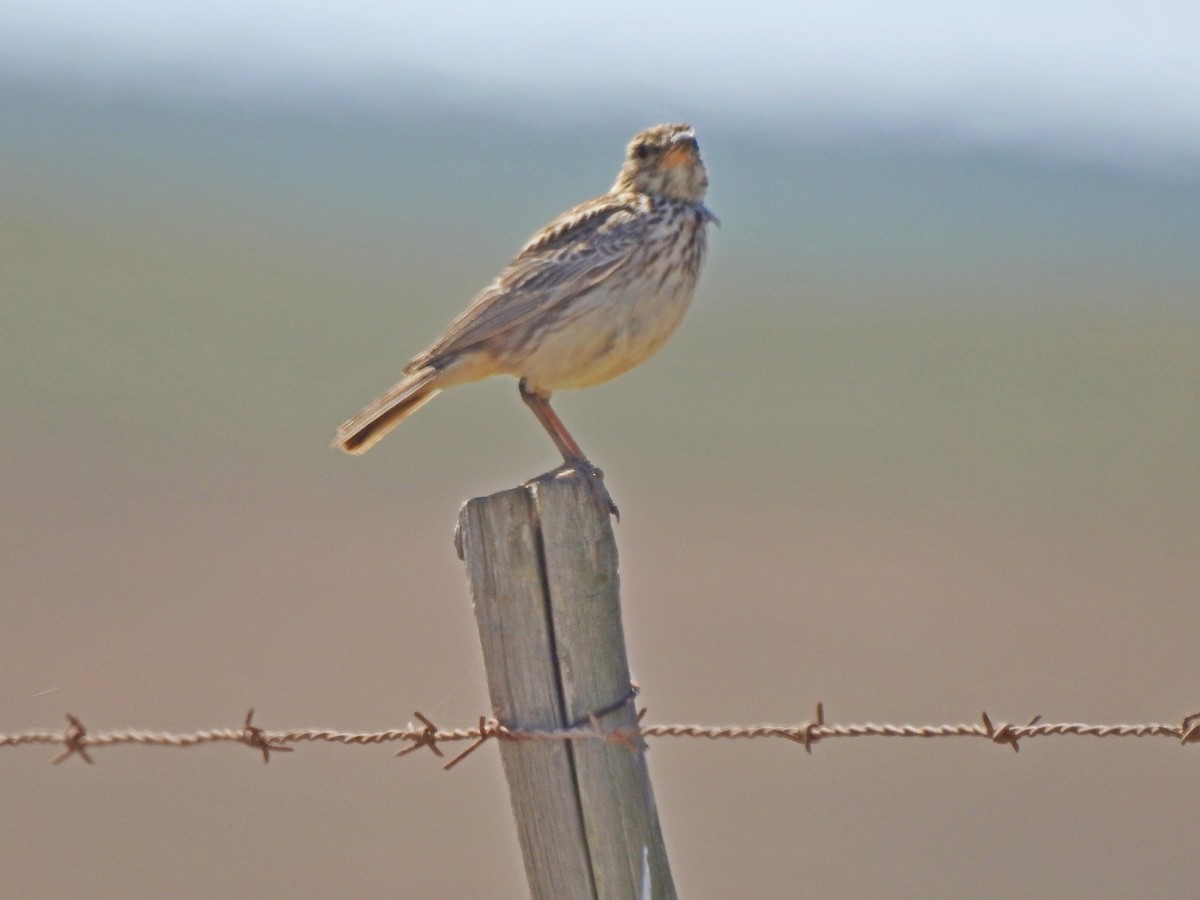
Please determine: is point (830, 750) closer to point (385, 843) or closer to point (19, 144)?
point (385, 843)

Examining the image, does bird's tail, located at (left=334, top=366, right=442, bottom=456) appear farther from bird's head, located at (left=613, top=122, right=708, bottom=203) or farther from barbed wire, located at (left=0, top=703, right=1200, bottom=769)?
barbed wire, located at (left=0, top=703, right=1200, bottom=769)

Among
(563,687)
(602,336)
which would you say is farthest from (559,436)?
(563,687)

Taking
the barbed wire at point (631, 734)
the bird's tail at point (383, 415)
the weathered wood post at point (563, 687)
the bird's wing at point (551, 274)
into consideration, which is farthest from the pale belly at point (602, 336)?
the weathered wood post at point (563, 687)

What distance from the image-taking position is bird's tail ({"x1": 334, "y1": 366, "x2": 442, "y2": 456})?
6238 mm

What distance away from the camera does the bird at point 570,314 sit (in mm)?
6285

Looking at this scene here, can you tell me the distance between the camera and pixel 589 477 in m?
5.00

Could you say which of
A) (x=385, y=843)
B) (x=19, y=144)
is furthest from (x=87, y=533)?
(x=19, y=144)

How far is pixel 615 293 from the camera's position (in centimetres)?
634

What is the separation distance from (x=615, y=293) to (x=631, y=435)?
900 inches

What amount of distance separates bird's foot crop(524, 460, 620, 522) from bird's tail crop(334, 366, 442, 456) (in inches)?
24.4

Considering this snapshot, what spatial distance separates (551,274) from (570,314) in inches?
10.5

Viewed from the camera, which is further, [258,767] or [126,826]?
[258,767]

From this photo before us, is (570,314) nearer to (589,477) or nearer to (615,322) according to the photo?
(615,322)

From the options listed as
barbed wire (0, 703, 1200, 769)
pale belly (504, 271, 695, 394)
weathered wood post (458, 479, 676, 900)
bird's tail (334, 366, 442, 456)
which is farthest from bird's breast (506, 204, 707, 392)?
weathered wood post (458, 479, 676, 900)
